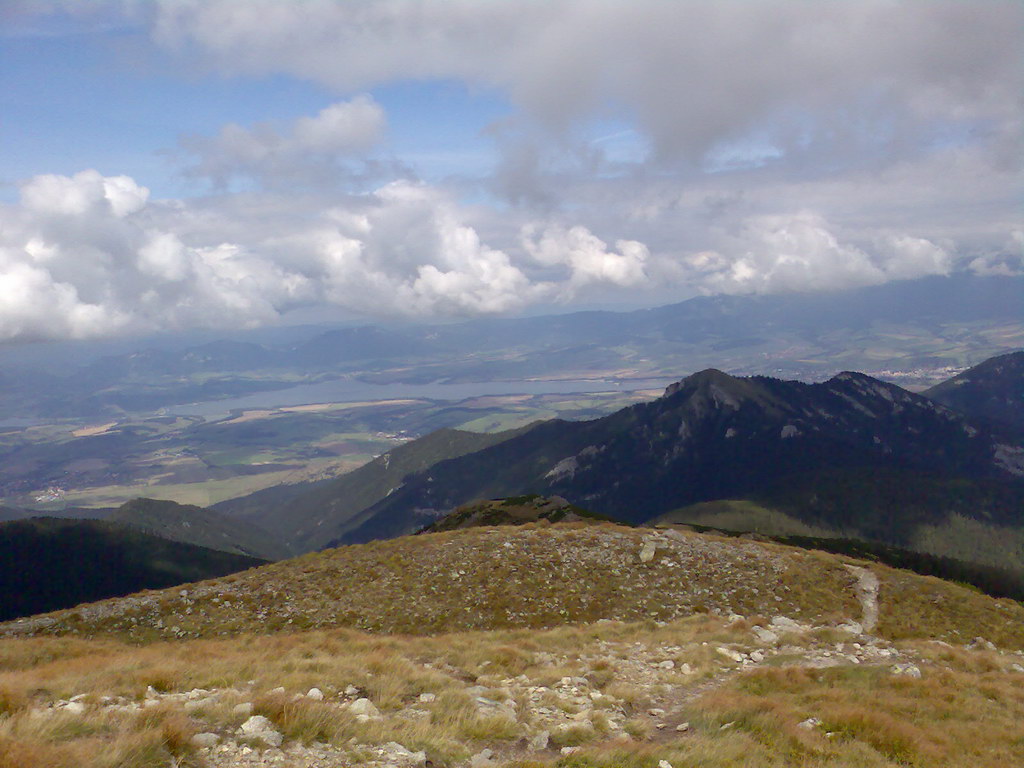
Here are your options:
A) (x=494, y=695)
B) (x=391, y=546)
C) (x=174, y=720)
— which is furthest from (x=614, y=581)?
(x=174, y=720)

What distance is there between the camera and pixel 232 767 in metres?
9.70

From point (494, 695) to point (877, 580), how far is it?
3676 cm

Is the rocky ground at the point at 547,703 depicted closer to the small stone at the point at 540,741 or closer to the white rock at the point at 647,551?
the small stone at the point at 540,741

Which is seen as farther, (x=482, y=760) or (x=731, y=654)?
(x=731, y=654)

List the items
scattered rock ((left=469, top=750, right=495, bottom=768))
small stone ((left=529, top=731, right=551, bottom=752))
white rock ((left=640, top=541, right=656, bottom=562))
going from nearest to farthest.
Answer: scattered rock ((left=469, top=750, right=495, bottom=768)), small stone ((left=529, top=731, right=551, bottom=752)), white rock ((left=640, top=541, right=656, bottom=562))

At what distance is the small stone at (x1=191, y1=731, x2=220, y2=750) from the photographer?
403 inches

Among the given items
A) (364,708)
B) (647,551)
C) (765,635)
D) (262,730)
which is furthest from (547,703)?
(647,551)

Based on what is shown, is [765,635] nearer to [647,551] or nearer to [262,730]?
[647,551]

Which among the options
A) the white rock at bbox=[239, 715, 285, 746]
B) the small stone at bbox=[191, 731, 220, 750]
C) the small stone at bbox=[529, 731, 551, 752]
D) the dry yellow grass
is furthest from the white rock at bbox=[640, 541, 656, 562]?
the small stone at bbox=[191, 731, 220, 750]

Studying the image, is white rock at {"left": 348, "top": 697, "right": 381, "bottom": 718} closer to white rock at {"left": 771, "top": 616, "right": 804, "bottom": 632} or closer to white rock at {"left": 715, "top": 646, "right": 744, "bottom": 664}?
white rock at {"left": 715, "top": 646, "right": 744, "bottom": 664}

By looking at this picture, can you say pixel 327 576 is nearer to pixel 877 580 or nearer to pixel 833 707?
pixel 833 707

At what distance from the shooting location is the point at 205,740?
10445 millimetres

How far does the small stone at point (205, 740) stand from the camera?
10234 millimetres

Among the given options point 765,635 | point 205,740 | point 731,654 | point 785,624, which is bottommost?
point 785,624
